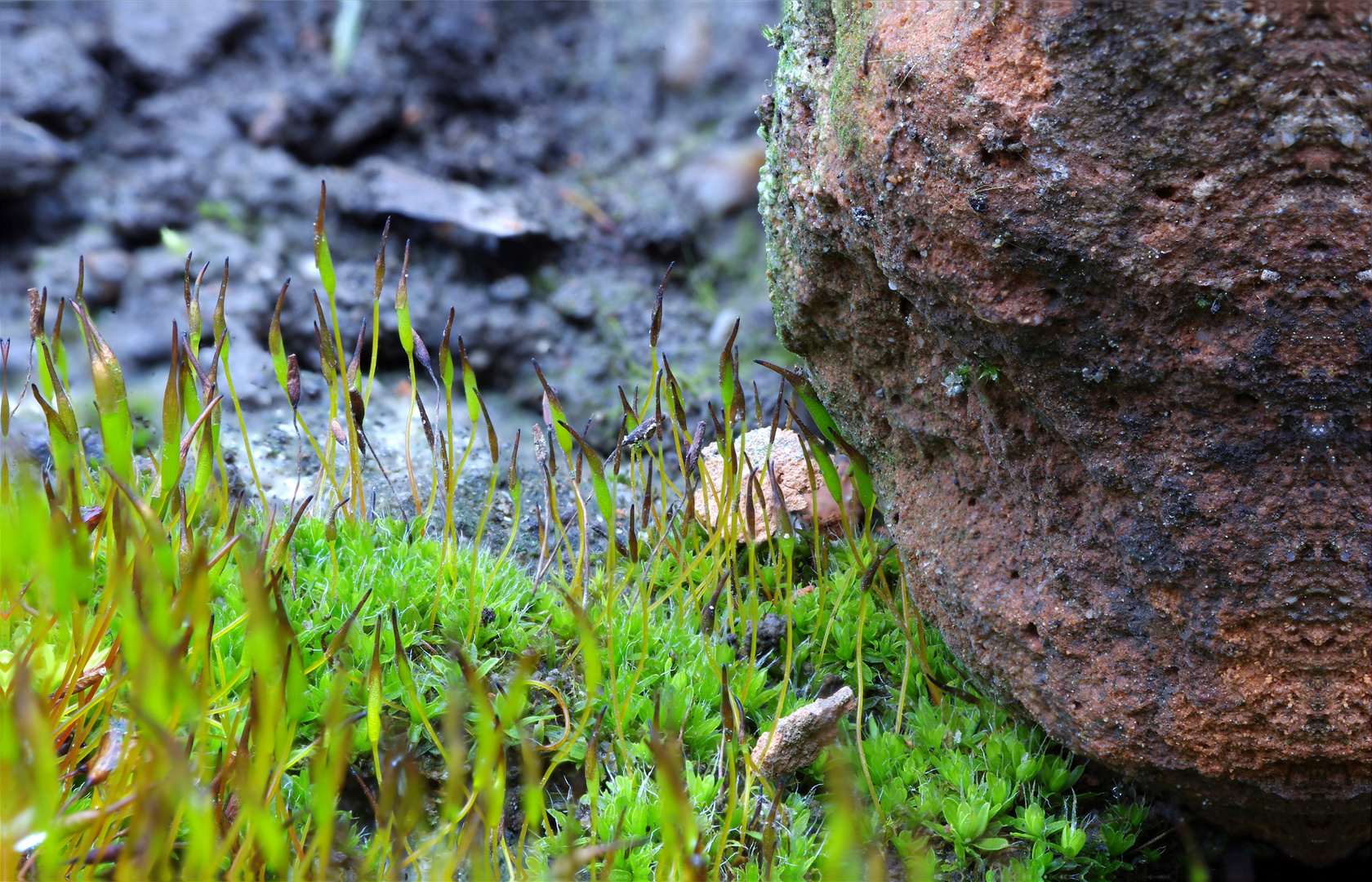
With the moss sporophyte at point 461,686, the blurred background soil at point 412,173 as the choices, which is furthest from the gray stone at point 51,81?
the moss sporophyte at point 461,686

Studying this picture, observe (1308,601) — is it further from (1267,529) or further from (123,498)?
(123,498)

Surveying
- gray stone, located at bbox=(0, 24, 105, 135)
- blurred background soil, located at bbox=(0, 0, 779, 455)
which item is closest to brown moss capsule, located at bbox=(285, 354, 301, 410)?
blurred background soil, located at bbox=(0, 0, 779, 455)

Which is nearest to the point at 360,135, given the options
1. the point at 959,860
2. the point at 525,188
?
the point at 525,188

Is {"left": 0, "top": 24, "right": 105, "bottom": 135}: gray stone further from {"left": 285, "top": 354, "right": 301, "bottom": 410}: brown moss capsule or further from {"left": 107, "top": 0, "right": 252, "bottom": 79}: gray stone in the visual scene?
{"left": 285, "top": 354, "right": 301, "bottom": 410}: brown moss capsule

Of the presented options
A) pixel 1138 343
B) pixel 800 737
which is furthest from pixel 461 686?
pixel 1138 343

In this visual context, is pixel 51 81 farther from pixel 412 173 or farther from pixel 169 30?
pixel 412 173
